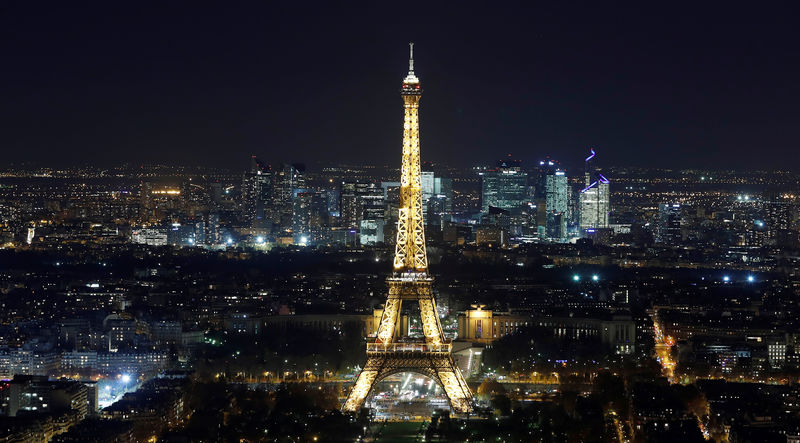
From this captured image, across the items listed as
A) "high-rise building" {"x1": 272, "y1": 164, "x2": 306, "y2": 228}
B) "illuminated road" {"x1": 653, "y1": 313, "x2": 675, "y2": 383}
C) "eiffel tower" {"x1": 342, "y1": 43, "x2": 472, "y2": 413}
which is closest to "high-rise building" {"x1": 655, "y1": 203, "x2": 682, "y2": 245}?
"high-rise building" {"x1": 272, "y1": 164, "x2": 306, "y2": 228}

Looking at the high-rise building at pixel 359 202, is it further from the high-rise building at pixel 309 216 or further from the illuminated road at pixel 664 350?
the illuminated road at pixel 664 350

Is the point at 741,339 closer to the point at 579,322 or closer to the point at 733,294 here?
the point at 579,322

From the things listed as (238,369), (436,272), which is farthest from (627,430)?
(436,272)

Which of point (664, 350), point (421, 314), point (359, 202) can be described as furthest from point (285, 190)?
point (421, 314)

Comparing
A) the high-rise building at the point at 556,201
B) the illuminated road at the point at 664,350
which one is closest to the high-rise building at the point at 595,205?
the high-rise building at the point at 556,201

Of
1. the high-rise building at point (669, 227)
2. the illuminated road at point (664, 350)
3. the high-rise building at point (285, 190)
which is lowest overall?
the illuminated road at point (664, 350)
